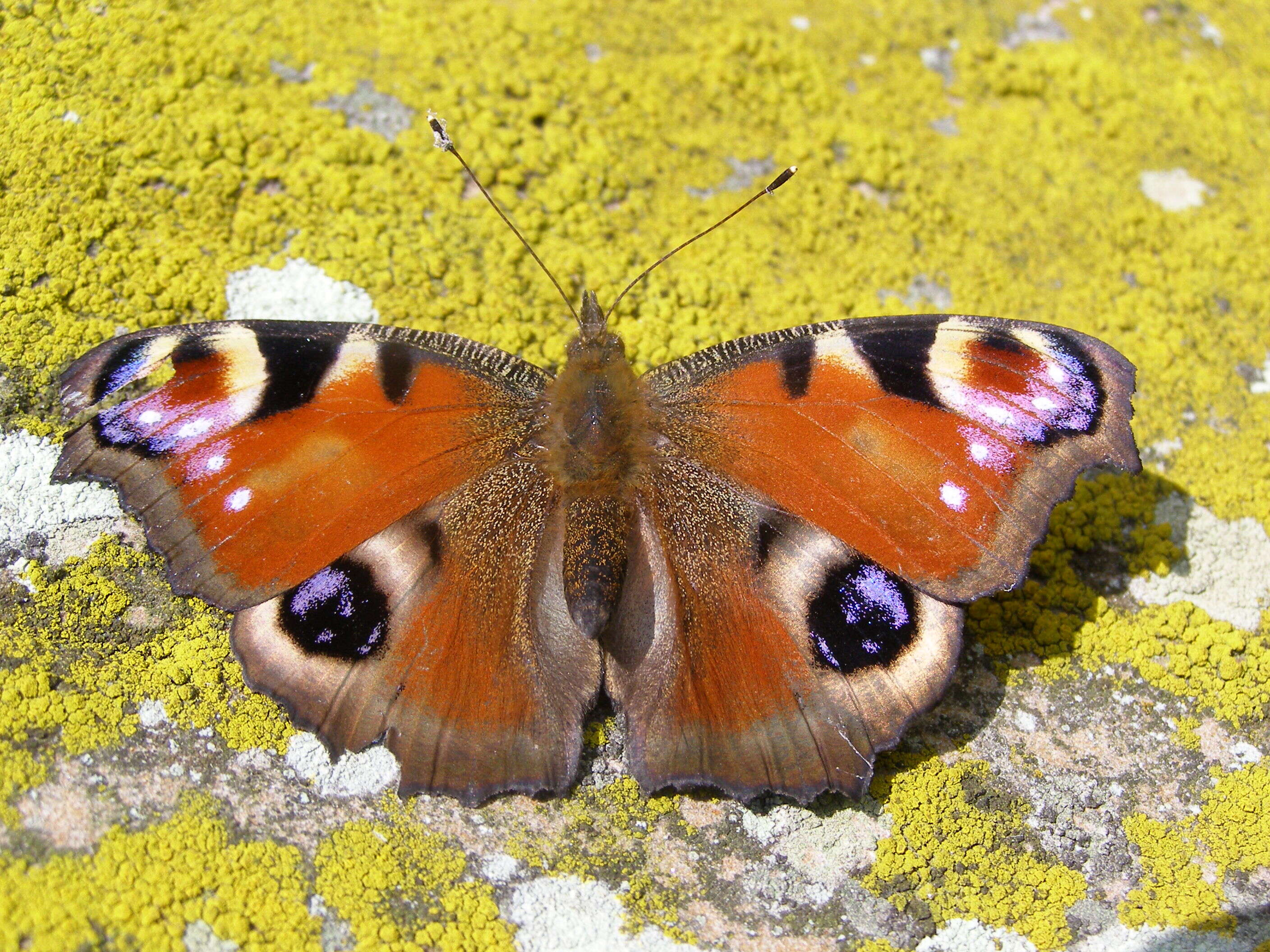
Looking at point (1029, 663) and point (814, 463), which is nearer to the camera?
point (814, 463)

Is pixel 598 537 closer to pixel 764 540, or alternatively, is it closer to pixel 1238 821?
pixel 764 540

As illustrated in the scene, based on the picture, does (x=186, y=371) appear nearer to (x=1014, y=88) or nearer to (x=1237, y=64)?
(x=1014, y=88)

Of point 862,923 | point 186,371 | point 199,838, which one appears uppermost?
point 186,371

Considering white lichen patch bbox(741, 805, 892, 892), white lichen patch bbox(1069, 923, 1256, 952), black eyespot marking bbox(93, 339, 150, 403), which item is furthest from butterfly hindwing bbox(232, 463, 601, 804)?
white lichen patch bbox(1069, 923, 1256, 952)

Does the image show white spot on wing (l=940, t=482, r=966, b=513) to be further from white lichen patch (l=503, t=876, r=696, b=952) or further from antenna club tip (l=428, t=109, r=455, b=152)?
antenna club tip (l=428, t=109, r=455, b=152)

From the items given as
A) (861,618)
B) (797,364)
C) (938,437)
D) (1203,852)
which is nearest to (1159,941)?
(1203,852)

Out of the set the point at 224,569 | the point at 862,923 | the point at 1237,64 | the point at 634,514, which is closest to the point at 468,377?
the point at 634,514

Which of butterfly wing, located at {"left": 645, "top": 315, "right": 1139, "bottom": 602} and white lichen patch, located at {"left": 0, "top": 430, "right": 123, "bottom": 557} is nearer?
butterfly wing, located at {"left": 645, "top": 315, "right": 1139, "bottom": 602}
